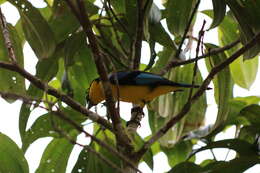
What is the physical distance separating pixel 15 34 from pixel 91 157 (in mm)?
761

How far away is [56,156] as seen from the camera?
3035 millimetres

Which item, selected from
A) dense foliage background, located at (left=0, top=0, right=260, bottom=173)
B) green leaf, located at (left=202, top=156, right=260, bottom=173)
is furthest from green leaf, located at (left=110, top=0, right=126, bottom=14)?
green leaf, located at (left=202, top=156, right=260, bottom=173)

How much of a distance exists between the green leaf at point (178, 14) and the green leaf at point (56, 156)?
872 millimetres

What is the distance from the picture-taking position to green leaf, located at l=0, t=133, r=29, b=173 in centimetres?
279

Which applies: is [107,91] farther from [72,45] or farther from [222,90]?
[222,90]

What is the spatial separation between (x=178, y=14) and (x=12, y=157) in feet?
3.64

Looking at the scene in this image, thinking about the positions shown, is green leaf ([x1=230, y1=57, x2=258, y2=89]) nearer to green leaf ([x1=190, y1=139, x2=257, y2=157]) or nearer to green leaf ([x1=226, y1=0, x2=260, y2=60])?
green leaf ([x1=190, y1=139, x2=257, y2=157])

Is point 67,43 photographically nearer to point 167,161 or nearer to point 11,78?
point 11,78

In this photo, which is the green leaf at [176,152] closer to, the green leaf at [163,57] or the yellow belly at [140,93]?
the yellow belly at [140,93]

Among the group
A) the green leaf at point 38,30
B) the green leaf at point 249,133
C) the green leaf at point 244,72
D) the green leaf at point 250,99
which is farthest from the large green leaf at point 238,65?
the green leaf at point 38,30

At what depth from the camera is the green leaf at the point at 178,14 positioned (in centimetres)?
270

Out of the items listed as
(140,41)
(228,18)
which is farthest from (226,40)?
(140,41)

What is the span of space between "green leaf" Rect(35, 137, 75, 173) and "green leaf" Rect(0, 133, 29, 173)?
8.7 inches

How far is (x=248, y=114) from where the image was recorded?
2883mm
